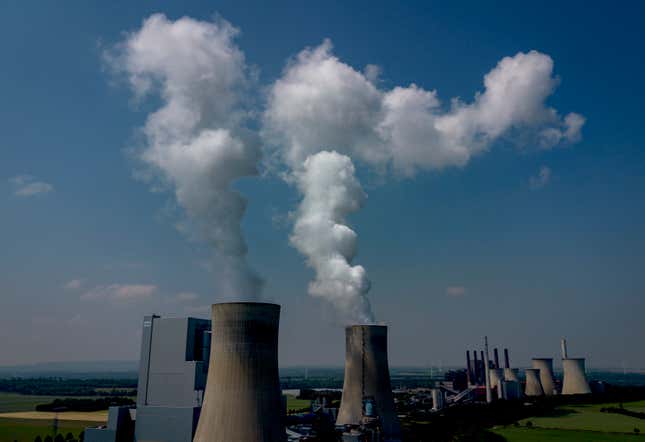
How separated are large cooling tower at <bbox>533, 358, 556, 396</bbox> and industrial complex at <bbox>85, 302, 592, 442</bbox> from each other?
44.0 meters

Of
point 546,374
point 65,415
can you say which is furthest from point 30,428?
point 546,374

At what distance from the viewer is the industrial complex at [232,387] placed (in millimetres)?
19703

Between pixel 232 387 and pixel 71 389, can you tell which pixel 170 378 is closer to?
pixel 232 387

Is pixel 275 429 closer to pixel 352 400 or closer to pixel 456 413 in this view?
pixel 352 400

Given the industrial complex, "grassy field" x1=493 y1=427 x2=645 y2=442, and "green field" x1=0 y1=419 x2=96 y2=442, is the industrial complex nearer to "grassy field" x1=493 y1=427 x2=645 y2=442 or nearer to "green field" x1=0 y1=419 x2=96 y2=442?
"grassy field" x1=493 y1=427 x2=645 y2=442

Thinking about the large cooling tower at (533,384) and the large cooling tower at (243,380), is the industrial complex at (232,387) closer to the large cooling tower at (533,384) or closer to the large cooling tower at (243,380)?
the large cooling tower at (243,380)

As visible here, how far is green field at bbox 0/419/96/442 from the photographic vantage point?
3707cm

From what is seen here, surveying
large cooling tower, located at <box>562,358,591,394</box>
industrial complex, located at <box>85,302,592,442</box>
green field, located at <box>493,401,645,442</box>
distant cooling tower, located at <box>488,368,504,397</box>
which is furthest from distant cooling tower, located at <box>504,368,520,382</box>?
industrial complex, located at <box>85,302,592,442</box>

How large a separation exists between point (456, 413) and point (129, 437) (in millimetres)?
34137

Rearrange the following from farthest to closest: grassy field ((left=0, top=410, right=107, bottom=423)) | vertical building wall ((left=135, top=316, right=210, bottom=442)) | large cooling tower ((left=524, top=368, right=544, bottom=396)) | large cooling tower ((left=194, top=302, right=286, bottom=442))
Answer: large cooling tower ((left=524, top=368, right=544, bottom=396)) → grassy field ((left=0, top=410, right=107, bottom=423)) → vertical building wall ((left=135, top=316, right=210, bottom=442)) → large cooling tower ((left=194, top=302, right=286, bottom=442))

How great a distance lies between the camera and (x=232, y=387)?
779 inches

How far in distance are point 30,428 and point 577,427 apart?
1822 inches

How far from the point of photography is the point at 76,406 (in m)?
59.1

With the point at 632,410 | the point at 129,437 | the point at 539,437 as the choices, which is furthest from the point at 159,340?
the point at 632,410
